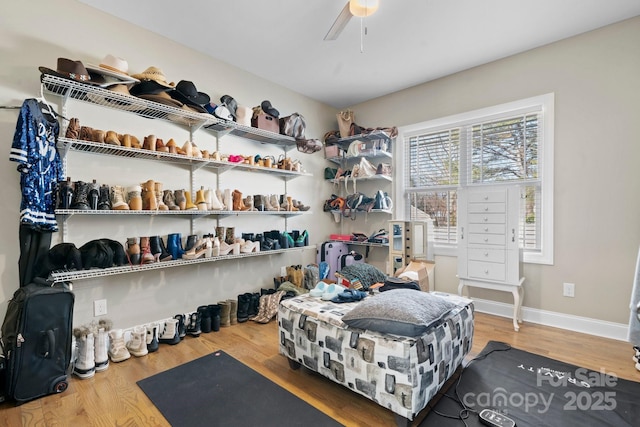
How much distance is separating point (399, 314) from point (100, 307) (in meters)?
2.31

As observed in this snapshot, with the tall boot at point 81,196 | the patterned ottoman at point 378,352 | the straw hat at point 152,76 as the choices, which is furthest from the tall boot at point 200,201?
the patterned ottoman at point 378,352

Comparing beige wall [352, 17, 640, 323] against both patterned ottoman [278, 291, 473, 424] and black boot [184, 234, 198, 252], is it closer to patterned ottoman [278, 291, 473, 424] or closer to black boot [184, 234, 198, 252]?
patterned ottoman [278, 291, 473, 424]

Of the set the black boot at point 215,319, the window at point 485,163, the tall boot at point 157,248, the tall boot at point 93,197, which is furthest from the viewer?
the window at point 485,163

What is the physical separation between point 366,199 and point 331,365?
256cm

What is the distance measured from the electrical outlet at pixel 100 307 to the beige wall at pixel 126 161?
0.13 feet

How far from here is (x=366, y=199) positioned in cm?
400

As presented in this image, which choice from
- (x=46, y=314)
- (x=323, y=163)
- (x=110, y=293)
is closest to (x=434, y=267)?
(x=323, y=163)

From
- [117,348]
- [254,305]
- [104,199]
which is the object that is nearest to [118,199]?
[104,199]

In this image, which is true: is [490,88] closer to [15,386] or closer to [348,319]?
[348,319]

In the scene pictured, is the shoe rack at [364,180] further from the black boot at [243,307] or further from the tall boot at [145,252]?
the tall boot at [145,252]

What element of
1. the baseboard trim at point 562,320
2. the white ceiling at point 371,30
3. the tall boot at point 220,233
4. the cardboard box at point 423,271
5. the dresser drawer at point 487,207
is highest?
the white ceiling at point 371,30

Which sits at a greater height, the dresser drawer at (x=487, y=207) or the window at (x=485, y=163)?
the window at (x=485, y=163)

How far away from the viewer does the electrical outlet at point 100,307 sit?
7.68 feet

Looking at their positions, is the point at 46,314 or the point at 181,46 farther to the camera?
the point at 181,46
